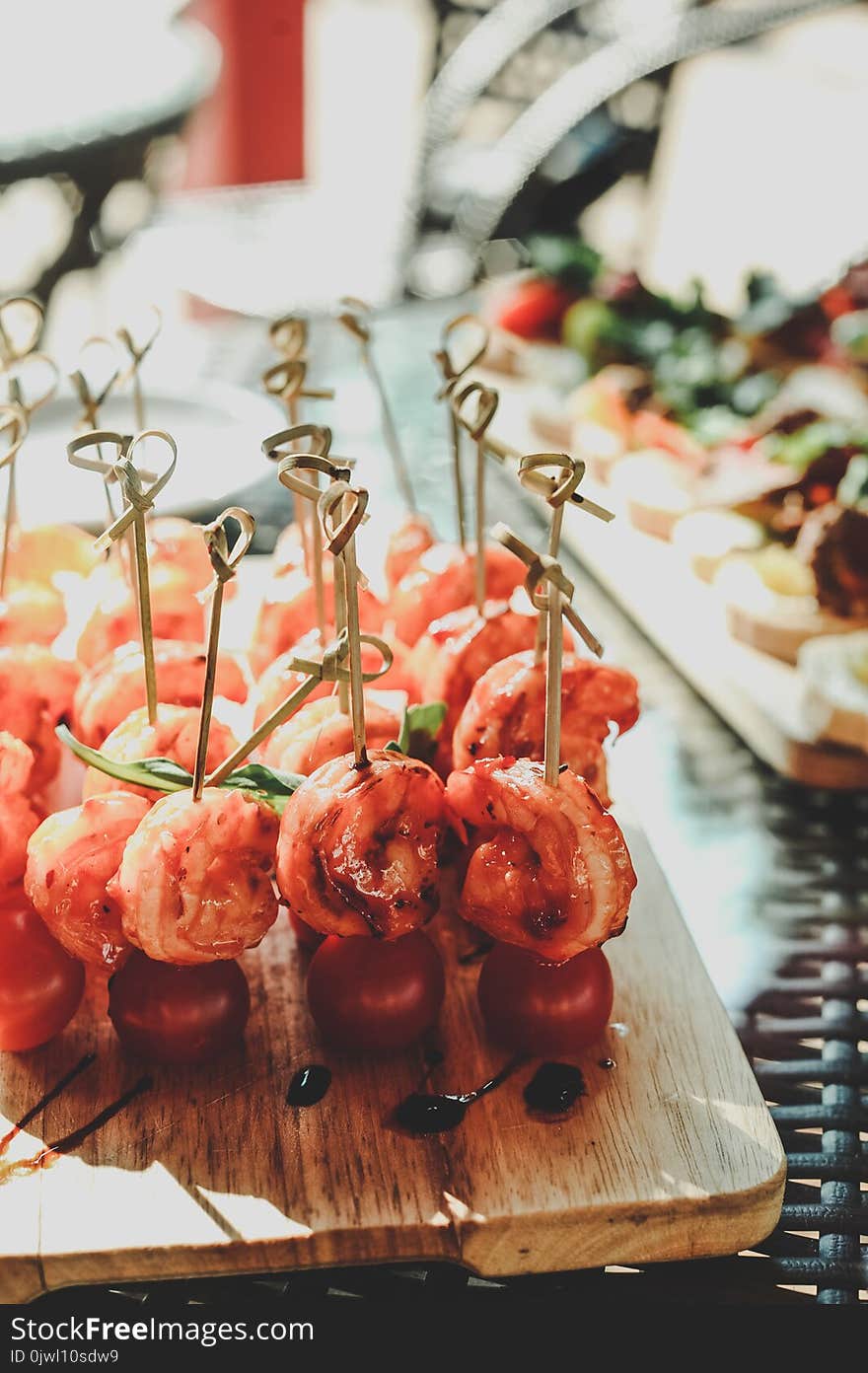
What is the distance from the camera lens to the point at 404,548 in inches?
69.7

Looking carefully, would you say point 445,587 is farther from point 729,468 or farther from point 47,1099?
point 729,468

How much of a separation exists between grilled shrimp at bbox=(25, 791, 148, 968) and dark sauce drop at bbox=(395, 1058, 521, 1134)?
29 centimetres

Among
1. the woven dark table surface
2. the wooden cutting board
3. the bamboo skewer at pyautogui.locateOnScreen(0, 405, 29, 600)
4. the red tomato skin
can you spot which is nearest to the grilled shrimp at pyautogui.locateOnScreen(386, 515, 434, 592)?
the woven dark table surface

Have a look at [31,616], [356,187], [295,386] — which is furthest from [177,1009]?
[356,187]

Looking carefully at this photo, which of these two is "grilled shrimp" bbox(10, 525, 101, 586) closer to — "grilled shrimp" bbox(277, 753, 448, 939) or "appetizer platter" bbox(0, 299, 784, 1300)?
"appetizer platter" bbox(0, 299, 784, 1300)

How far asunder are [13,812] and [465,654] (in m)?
0.48

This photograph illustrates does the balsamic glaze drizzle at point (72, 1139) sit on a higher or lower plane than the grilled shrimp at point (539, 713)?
lower

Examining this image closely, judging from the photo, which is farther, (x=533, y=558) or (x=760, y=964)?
(x=760, y=964)

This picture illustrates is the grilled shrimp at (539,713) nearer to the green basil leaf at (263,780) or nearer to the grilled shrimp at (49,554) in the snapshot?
the green basil leaf at (263,780)

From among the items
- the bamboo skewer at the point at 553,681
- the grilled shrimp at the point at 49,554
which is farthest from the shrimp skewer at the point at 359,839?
the grilled shrimp at the point at 49,554

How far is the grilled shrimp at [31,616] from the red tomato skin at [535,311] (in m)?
1.91

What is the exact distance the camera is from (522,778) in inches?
43.7

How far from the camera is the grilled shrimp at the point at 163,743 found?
1271 millimetres

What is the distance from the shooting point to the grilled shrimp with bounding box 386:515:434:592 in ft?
5.79
